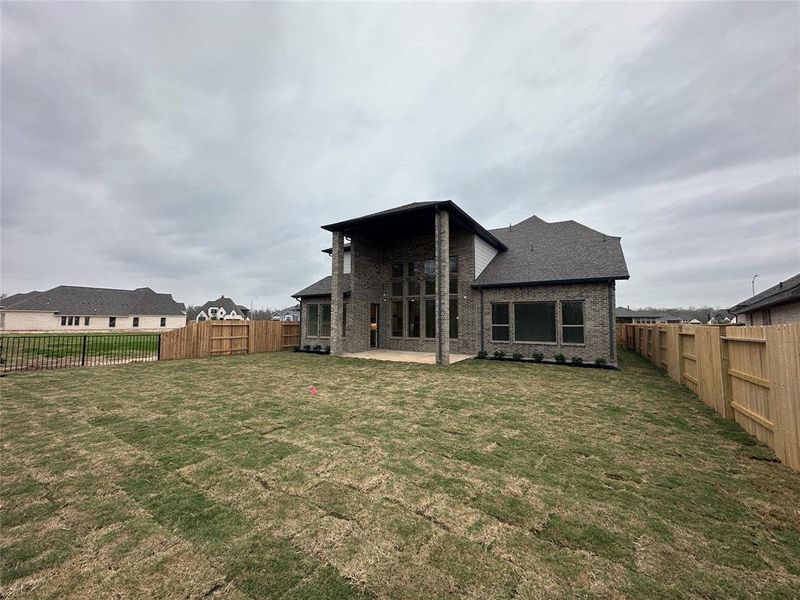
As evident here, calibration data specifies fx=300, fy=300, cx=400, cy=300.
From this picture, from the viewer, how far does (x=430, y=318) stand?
52.2 feet

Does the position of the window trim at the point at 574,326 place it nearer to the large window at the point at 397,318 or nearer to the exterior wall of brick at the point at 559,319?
the exterior wall of brick at the point at 559,319

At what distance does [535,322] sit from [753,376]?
8.64 m

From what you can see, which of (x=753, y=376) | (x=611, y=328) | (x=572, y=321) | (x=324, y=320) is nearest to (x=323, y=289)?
(x=324, y=320)

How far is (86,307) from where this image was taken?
40281 mm

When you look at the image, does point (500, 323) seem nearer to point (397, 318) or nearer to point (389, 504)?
point (397, 318)

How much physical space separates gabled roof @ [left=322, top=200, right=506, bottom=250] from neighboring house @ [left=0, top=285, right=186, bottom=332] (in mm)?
44608

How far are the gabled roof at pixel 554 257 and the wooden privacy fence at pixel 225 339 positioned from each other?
1155 cm

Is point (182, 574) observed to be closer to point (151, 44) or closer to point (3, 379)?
point (3, 379)

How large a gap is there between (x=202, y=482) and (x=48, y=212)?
29.2 metres

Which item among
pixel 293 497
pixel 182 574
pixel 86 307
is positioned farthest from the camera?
pixel 86 307

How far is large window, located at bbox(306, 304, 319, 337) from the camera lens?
1723cm

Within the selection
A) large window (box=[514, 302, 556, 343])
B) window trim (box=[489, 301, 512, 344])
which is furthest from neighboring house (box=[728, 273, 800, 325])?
window trim (box=[489, 301, 512, 344])

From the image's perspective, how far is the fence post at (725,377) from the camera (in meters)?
5.40

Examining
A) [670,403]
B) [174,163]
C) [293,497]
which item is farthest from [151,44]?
[670,403]
